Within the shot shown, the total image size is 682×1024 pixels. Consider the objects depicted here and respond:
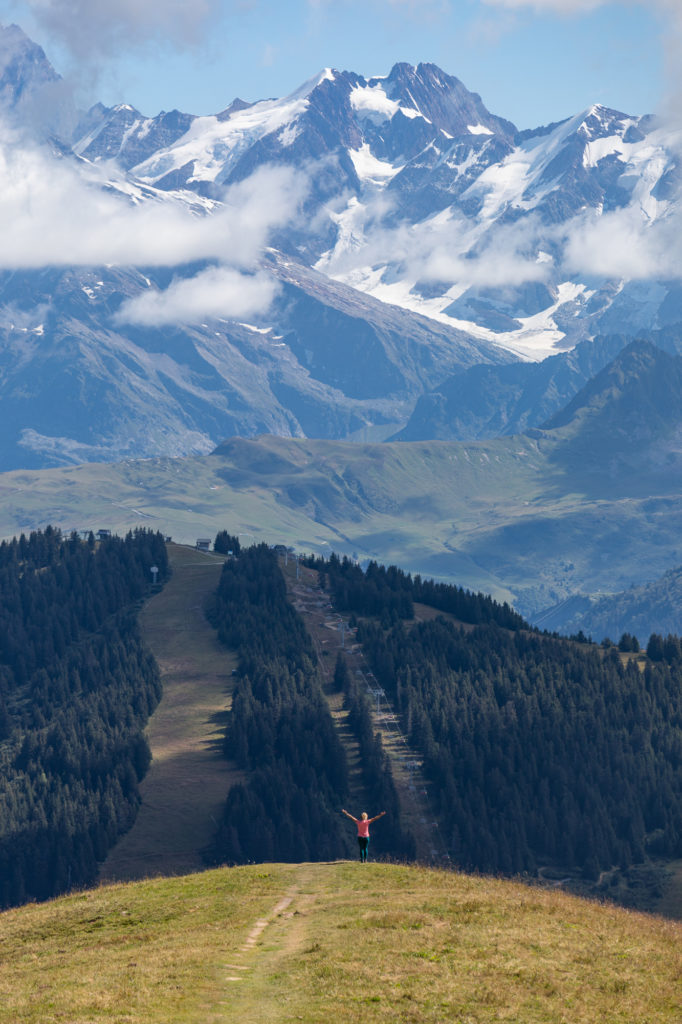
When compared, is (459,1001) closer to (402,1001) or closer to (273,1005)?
(402,1001)

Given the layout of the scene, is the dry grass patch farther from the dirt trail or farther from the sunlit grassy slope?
the dirt trail

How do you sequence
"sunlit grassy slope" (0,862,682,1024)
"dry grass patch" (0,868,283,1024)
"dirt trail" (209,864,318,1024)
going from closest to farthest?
"sunlit grassy slope" (0,862,682,1024), "dirt trail" (209,864,318,1024), "dry grass patch" (0,868,283,1024)

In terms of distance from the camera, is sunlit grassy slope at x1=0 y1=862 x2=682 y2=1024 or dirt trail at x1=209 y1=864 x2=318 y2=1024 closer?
sunlit grassy slope at x1=0 y1=862 x2=682 y2=1024

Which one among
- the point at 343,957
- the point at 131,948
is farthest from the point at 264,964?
the point at 131,948

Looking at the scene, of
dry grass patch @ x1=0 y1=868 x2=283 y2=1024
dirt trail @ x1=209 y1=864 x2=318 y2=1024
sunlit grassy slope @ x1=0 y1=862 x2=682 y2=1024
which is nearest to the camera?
sunlit grassy slope @ x1=0 y1=862 x2=682 y2=1024

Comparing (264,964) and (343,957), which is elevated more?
(343,957)

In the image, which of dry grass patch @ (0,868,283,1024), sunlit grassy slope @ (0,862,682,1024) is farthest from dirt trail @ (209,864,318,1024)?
dry grass patch @ (0,868,283,1024)

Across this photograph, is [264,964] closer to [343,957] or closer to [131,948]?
[343,957]

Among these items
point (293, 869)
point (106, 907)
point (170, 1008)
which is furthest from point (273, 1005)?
point (293, 869)
